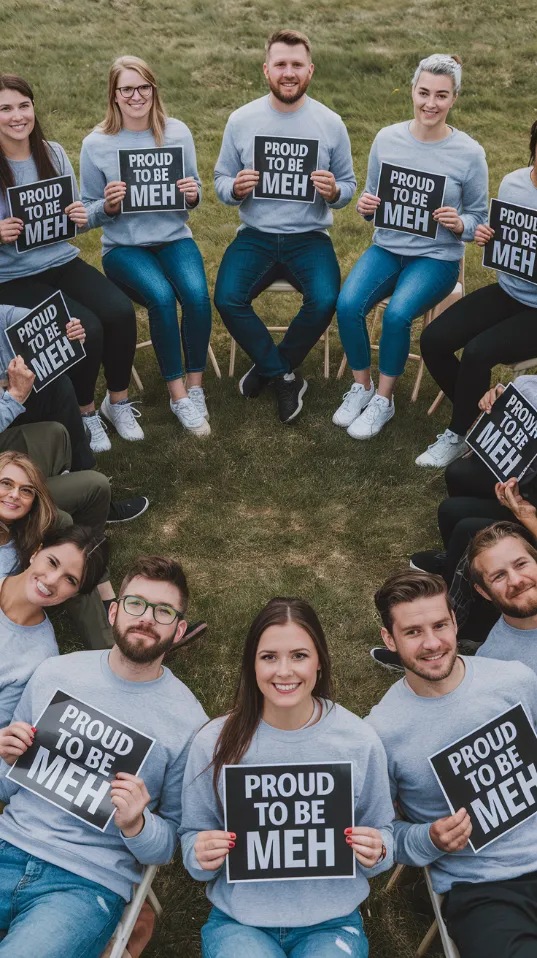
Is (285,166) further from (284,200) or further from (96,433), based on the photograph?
(96,433)

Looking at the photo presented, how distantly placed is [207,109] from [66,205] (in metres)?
7.72

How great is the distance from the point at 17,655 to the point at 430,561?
274 cm

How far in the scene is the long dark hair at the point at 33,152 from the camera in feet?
20.6

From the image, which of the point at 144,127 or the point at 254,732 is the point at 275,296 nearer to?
the point at 144,127

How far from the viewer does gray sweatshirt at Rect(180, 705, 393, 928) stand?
138 inches

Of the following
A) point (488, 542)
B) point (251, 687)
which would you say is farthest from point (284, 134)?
point (251, 687)

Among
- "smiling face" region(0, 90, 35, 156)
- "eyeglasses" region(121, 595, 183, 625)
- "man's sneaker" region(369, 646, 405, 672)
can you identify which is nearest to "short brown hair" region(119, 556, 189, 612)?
"eyeglasses" region(121, 595, 183, 625)

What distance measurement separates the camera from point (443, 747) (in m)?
3.78

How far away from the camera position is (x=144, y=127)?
6.93 meters

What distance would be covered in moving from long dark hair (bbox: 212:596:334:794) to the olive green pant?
1609 millimetres

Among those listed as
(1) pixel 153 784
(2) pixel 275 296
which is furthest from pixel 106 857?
(2) pixel 275 296

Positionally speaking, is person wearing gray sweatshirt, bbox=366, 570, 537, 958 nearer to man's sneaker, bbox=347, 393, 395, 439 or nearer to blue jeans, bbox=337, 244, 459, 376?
man's sneaker, bbox=347, 393, 395, 439

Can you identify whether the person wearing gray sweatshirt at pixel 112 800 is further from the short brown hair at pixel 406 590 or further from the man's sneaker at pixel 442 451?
the man's sneaker at pixel 442 451

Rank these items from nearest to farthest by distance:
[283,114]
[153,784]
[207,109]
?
[153,784] < [283,114] < [207,109]
